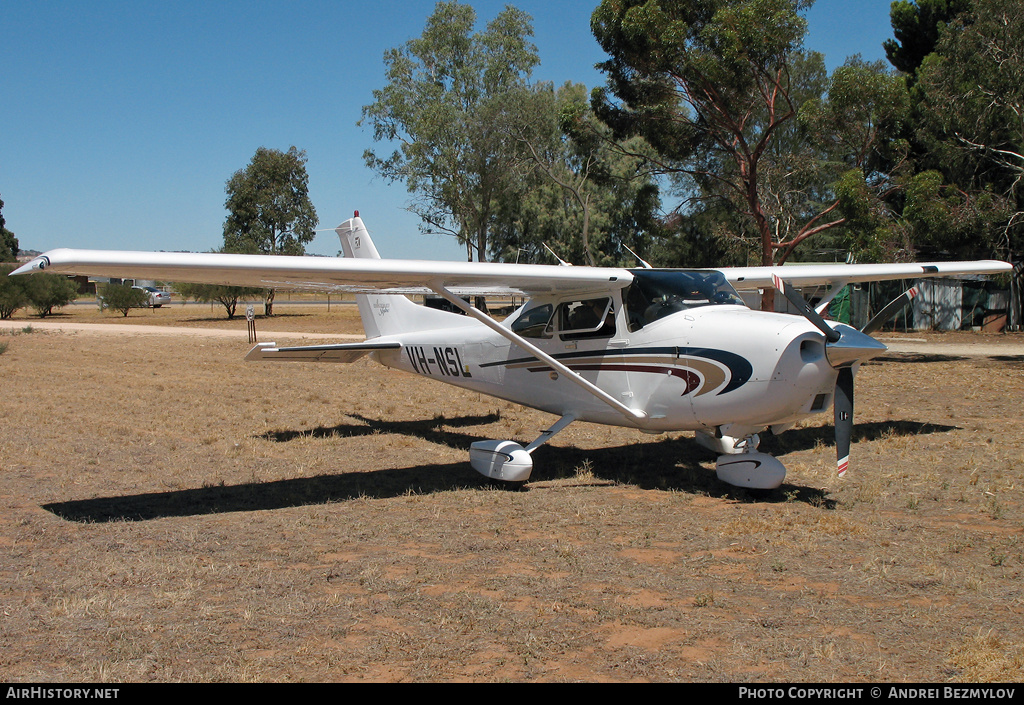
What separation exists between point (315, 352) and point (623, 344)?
16.8ft

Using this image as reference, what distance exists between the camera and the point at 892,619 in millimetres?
4453

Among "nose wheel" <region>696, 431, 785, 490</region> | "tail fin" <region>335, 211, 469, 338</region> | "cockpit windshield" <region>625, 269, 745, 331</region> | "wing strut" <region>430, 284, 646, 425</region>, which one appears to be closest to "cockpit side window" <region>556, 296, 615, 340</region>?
"cockpit windshield" <region>625, 269, 745, 331</region>

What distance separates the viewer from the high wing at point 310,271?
603cm

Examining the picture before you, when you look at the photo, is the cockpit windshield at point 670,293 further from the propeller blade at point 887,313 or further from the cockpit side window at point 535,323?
the propeller blade at point 887,313

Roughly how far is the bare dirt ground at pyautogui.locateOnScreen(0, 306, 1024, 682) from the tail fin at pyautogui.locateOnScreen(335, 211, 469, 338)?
64.6 inches

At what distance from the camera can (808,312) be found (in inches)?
275

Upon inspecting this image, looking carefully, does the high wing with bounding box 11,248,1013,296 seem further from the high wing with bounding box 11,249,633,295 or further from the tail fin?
the tail fin

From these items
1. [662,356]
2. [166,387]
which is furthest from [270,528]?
[166,387]

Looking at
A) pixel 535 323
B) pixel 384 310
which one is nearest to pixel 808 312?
pixel 535 323

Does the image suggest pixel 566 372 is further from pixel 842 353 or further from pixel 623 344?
pixel 842 353

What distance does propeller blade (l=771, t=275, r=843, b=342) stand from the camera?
674cm
